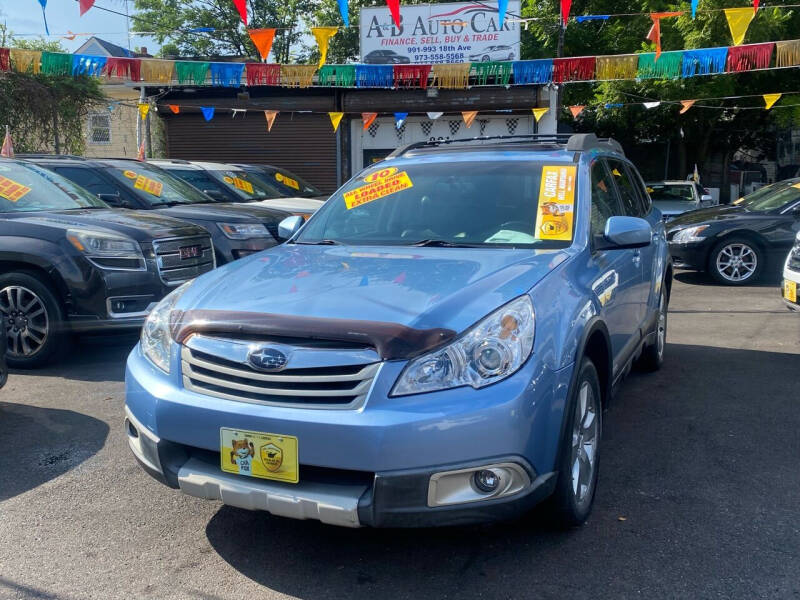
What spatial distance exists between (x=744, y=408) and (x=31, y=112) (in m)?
15.2

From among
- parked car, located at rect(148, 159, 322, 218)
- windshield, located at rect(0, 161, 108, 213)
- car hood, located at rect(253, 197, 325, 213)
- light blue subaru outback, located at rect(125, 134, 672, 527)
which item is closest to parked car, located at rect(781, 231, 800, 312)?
light blue subaru outback, located at rect(125, 134, 672, 527)

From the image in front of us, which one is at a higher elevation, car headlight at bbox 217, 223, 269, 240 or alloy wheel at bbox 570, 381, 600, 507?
car headlight at bbox 217, 223, 269, 240

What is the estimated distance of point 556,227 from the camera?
3842 mm

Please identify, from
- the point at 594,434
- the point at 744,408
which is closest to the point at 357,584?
the point at 594,434

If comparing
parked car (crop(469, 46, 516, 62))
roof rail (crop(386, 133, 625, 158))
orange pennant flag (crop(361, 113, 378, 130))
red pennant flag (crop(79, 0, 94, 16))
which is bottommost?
roof rail (crop(386, 133, 625, 158))

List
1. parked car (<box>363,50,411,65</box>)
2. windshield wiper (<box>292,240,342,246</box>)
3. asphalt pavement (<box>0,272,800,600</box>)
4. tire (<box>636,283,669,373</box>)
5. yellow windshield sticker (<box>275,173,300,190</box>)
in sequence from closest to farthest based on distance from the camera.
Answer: asphalt pavement (<box>0,272,800,600</box>) → windshield wiper (<box>292,240,342,246</box>) → tire (<box>636,283,669,373</box>) → yellow windshield sticker (<box>275,173,300,190</box>) → parked car (<box>363,50,411,65</box>)

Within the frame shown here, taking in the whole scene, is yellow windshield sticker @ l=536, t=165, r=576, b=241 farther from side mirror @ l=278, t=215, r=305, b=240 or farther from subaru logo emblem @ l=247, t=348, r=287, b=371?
subaru logo emblem @ l=247, t=348, r=287, b=371

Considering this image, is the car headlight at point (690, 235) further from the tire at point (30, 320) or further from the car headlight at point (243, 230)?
the tire at point (30, 320)

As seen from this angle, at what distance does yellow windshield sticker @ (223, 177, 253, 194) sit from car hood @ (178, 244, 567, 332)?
7494mm

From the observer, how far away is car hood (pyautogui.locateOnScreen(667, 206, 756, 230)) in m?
10.6

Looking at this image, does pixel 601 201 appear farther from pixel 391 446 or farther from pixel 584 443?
pixel 391 446

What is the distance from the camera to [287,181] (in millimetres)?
12688

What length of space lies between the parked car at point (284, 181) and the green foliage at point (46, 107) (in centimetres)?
575

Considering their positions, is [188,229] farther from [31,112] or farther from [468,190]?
[31,112]
